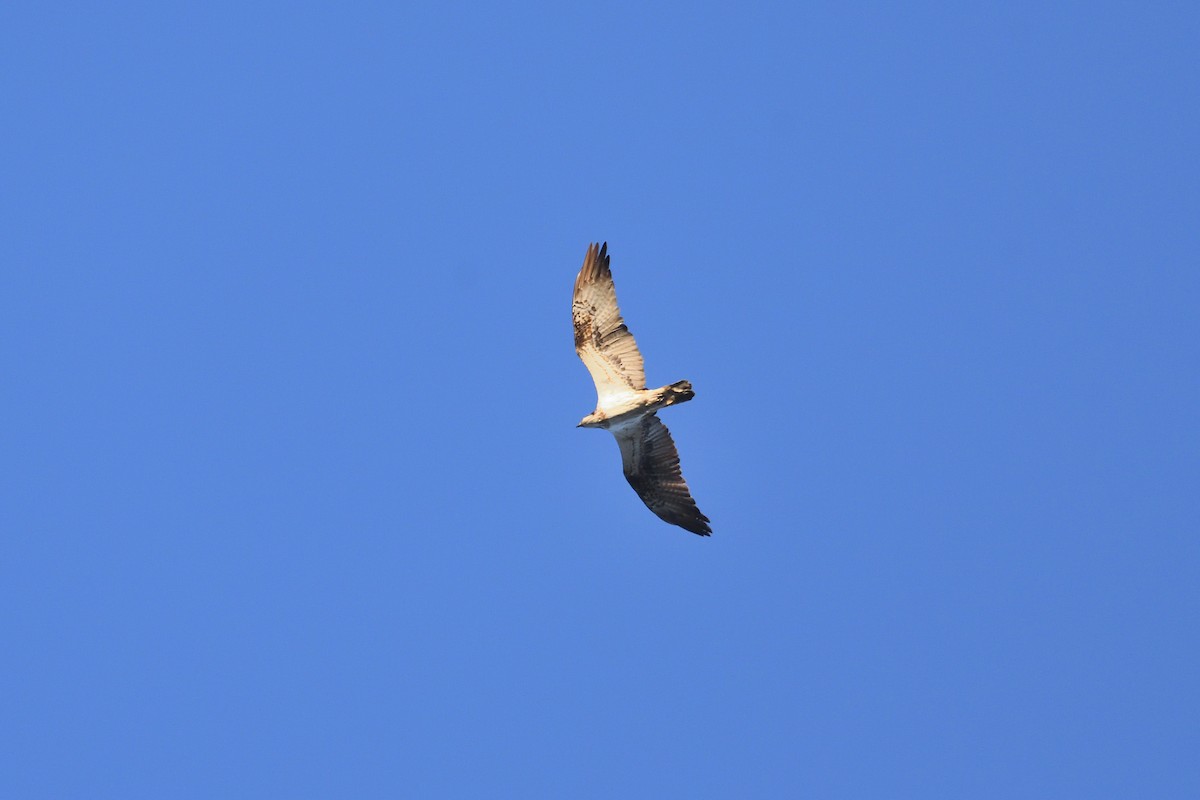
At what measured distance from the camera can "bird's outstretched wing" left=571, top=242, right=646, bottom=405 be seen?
25.6 meters

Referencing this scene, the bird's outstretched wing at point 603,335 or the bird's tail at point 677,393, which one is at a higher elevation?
the bird's outstretched wing at point 603,335

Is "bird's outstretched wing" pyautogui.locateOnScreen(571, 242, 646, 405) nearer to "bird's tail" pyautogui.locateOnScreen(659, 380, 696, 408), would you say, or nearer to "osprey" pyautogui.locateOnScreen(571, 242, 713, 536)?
"osprey" pyautogui.locateOnScreen(571, 242, 713, 536)

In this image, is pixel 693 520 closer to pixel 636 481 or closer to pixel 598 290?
pixel 636 481

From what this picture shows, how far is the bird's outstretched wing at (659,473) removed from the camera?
25.5 meters

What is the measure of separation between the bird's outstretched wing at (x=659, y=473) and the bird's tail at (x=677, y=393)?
1188 millimetres

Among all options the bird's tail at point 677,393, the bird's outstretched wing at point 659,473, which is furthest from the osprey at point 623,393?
the bird's tail at point 677,393

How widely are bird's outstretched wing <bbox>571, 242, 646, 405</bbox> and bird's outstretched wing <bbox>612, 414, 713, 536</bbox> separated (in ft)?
3.48

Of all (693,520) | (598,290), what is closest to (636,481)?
(693,520)

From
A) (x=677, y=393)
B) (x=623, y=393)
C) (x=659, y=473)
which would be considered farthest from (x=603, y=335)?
Answer: (x=659, y=473)

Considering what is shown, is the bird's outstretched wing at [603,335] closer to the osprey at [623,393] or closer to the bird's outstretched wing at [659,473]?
the osprey at [623,393]

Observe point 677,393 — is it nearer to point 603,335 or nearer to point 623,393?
point 623,393

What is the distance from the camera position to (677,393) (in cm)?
2417

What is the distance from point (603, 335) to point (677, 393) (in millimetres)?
2648

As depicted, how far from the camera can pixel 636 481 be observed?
85.8ft
